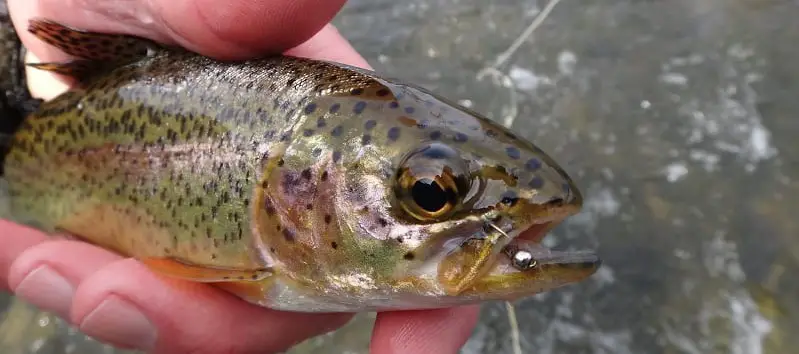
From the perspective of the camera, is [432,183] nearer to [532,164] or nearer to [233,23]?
[532,164]

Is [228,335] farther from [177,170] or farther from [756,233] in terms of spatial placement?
[756,233]

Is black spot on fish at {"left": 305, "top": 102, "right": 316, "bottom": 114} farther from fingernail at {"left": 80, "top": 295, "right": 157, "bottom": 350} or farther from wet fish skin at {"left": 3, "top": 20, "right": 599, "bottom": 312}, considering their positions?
fingernail at {"left": 80, "top": 295, "right": 157, "bottom": 350}

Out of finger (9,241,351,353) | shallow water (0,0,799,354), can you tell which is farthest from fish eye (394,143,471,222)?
shallow water (0,0,799,354)

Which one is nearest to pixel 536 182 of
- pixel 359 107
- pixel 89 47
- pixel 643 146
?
pixel 359 107

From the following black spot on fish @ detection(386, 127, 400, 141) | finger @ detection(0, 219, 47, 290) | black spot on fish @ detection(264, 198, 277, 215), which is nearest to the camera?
black spot on fish @ detection(386, 127, 400, 141)

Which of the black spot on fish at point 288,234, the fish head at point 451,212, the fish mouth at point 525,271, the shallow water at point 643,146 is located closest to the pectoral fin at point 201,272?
the black spot on fish at point 288,234

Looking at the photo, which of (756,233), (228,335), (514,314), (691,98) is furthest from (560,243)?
(228,335)

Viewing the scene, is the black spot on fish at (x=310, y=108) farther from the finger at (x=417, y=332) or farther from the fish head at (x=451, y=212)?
the finger at (x=417, y=332)
